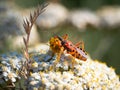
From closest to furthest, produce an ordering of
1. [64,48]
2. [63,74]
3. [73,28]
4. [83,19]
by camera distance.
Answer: [63,74] < [64,48] < [73,28] < [83,19]

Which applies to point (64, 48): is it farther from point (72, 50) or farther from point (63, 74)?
point (63, 74)

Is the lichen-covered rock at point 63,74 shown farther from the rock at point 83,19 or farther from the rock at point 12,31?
the rock at point 83,19

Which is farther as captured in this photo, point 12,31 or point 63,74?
point 12,31

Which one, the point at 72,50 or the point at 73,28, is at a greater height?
the point at 73,28

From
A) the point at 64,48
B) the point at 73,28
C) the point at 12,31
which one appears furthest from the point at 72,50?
the point at 73,28

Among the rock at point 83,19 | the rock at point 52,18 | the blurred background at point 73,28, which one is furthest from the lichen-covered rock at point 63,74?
the rock at point 83,19

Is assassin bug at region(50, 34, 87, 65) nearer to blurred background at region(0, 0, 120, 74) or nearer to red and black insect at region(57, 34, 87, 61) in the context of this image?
red and black insect at region(57, 34, 87, 61)

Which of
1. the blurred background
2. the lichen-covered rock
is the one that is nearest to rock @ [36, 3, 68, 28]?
the blurred background
